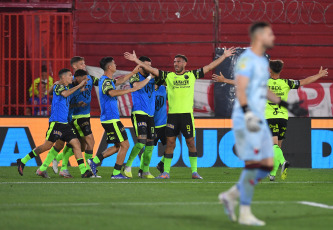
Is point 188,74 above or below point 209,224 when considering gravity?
above

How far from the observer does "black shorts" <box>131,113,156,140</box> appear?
1307 centimetres

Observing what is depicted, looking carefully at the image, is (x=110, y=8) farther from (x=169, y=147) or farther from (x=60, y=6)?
(x=169, y=147)

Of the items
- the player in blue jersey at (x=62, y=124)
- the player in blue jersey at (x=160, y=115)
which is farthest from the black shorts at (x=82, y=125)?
the player in blue jersey at (x=160, y=115)

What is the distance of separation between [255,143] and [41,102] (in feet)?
37.0

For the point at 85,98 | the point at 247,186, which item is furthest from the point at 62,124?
the point at 247,186

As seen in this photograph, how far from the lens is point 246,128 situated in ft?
22.7

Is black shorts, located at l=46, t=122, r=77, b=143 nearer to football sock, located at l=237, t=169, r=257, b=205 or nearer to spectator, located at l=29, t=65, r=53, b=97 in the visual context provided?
spectator, located at l=29, t=65, r=53, b=97

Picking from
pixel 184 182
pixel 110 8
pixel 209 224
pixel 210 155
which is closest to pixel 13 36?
pixel 110 8

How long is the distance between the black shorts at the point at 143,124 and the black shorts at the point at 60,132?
1.09 m

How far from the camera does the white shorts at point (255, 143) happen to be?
698cm

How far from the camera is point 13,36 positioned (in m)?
19.4

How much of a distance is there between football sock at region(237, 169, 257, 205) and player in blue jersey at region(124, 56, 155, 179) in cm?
603

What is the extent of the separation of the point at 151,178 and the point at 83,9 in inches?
309

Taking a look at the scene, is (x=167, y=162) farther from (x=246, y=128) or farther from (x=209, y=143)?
(x=246, y=128)
